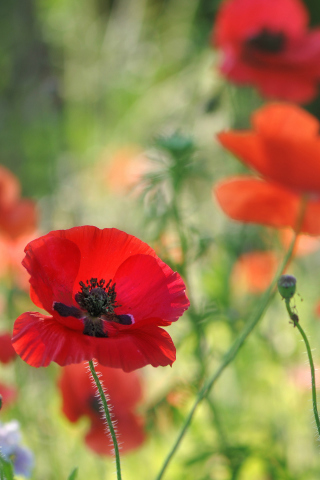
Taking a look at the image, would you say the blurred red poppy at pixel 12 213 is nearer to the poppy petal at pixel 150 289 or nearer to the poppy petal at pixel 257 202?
the poppy petal at pixel 257 202

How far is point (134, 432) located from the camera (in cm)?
98

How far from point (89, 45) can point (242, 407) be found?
7.55ft

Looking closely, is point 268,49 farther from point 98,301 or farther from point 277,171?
point 98,301

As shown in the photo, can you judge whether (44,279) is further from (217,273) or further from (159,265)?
(217,273)

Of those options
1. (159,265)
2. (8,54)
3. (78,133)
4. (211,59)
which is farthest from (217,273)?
(8,54)

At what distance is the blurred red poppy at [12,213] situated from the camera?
1.25 metres

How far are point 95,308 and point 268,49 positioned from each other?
0.96m

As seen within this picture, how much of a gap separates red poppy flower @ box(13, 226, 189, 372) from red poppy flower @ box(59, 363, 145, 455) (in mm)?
388

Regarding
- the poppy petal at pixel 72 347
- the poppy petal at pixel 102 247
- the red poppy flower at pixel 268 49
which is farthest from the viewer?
the red poppy flower at pixel 268 49

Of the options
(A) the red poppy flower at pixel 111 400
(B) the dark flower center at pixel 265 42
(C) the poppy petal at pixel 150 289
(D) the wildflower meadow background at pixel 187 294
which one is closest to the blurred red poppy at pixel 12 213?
(D) the wildflower meadow background at pixel 187 294

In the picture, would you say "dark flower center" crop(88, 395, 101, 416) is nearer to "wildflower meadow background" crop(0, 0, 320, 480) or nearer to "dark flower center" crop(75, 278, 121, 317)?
"wildflower meadow background" crop(0, 0, 320, 480)

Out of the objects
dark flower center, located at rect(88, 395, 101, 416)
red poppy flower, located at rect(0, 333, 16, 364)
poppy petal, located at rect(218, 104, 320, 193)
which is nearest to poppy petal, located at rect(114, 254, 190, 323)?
red poppy flower, located at rect(0, 333, 16, 364)

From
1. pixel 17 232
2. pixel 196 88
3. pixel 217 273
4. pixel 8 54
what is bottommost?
pixel 217 273

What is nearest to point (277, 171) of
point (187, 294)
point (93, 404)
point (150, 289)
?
point (187, 294)
